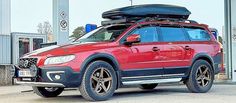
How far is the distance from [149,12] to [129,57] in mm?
1547

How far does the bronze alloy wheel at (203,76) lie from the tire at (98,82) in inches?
100

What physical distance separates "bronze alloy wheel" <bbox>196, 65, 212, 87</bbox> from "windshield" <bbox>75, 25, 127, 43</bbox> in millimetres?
2236

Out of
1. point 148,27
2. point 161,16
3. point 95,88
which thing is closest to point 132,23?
point 148,27

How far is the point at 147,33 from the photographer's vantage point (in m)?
10.7

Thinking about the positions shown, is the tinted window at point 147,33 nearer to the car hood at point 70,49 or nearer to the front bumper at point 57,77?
the car hood at point 70,49

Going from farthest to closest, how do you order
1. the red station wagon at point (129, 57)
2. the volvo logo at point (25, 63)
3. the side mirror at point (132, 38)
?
the side mirror at point (132, 38) < the volvo logo at point (25, 63) < the red station wagon at point (129, 57)

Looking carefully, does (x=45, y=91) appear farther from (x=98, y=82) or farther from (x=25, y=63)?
(x=98, y=82)

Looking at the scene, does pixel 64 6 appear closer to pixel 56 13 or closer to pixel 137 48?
pixel 56 13

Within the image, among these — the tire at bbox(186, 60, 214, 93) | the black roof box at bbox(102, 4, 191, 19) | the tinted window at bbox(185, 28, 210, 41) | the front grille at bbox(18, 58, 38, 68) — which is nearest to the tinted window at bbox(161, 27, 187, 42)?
the tinted window at bbox(185, 28, 210, 41)

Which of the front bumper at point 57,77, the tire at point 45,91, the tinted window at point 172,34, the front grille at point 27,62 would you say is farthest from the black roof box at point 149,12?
the front grille at point 27,62

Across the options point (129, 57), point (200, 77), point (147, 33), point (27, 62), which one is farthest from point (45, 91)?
point (200, 77)

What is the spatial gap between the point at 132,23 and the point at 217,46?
258cm

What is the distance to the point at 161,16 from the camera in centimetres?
1146

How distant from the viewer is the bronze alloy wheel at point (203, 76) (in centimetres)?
1151
